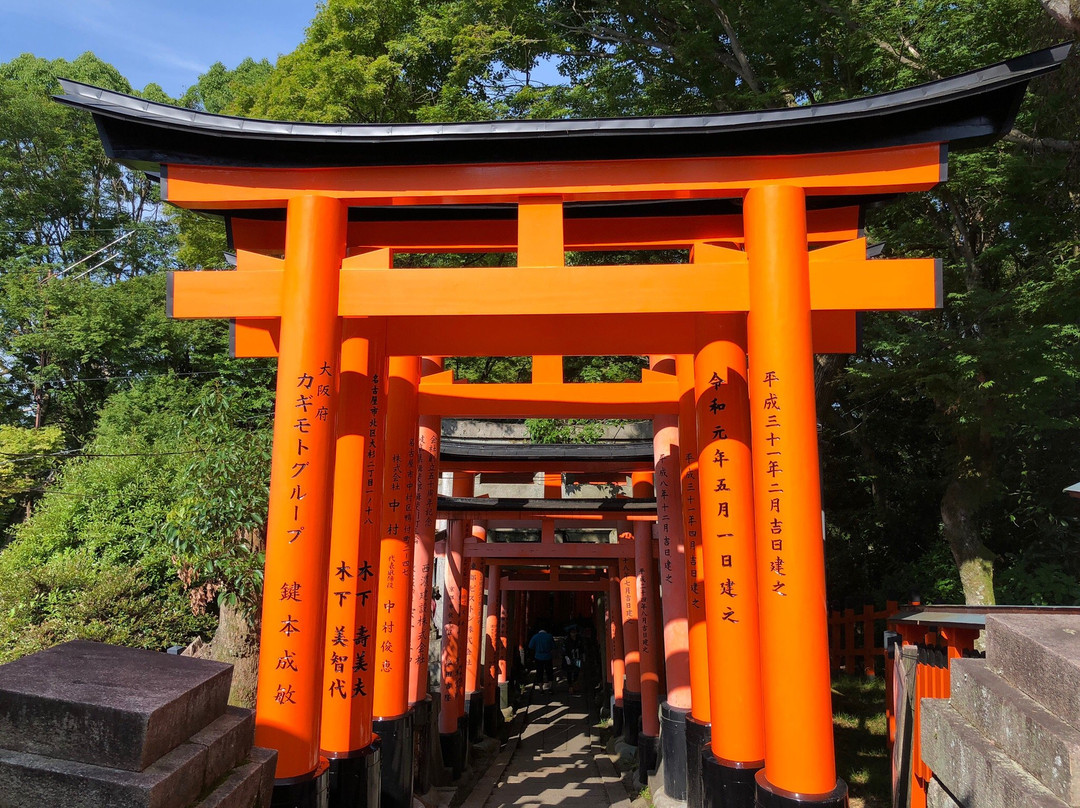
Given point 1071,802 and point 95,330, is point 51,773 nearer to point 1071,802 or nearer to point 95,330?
point 1071,802

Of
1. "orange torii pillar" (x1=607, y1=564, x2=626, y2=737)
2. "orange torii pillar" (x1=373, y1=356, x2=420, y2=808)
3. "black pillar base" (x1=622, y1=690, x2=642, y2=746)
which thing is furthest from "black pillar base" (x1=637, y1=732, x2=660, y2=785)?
"orange torii pillar" (x1=373, y1=356, x2=420, y2=808)

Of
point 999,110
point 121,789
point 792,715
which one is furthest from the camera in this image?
point 999,110

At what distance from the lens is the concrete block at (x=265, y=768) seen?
3.43m

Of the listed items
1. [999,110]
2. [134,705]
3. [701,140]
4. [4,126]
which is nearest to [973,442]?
[999,110]

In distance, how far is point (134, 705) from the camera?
2.67 meters

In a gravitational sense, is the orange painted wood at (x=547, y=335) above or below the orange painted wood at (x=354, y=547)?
above

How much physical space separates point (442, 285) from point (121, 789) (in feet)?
11.3

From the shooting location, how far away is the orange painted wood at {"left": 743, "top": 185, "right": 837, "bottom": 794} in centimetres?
456

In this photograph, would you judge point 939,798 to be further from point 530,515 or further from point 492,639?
point 492,639

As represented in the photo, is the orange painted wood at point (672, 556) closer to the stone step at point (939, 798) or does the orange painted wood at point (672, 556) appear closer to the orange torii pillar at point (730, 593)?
the orange torii pillar at point (730, 593)

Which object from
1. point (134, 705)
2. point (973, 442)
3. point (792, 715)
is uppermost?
point (973, 442)

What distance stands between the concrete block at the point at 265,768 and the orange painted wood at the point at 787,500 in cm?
282

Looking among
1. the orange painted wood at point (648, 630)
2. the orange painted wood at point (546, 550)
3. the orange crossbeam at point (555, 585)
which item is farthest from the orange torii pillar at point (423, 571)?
the orange crossbeam at point (555, 585)

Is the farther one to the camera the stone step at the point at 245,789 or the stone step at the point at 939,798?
the stone step at the point at 939,798
